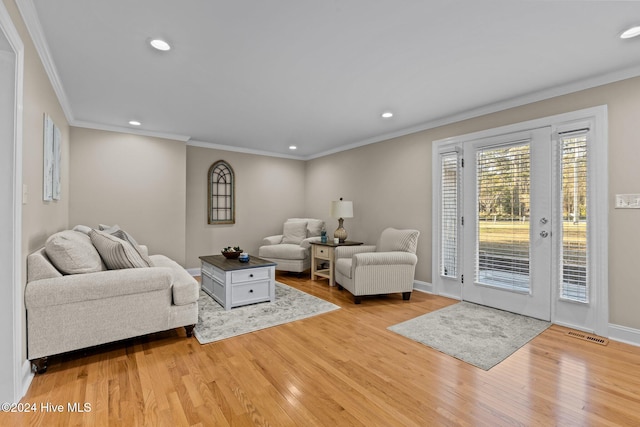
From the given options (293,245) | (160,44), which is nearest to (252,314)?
(293,245)

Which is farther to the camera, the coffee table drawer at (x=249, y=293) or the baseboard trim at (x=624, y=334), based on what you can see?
the coffee table drawer at (x=249, y=293)

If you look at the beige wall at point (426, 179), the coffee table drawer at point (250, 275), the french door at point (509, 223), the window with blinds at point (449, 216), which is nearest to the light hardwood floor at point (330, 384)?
the french door at point (509, 223)

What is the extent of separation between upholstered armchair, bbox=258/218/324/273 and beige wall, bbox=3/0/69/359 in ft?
9.93

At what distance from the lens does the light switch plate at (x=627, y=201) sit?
8.42 ft

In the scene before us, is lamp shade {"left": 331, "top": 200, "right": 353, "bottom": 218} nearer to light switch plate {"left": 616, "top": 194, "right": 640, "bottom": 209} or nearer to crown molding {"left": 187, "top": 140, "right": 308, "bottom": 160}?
crown molding {"left": 187, "top": 140, "right": 308, "bottom": 160}

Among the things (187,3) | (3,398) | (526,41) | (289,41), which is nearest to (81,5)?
(187,3)

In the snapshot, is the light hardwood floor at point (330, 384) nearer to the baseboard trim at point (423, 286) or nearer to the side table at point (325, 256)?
the baseboard trim at point (423, 286)

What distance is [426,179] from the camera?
419cm

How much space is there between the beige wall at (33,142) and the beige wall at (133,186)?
140cm

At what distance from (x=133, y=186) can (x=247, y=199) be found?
1.95 meters

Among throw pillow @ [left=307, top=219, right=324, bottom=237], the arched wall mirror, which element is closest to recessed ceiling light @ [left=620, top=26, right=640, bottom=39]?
throw pillow @ [left=307, top=219, right=324, bottom=237]

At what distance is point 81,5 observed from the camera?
182cm

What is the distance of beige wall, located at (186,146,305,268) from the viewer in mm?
5281

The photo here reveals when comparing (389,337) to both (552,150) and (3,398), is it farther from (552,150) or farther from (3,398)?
(3,398)
